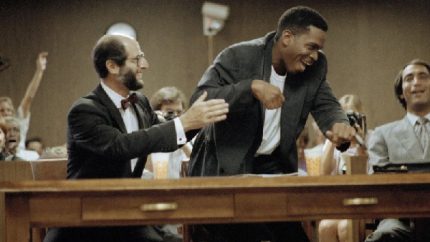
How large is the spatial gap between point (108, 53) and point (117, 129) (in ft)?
1.50

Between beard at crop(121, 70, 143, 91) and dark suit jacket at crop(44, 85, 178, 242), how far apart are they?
0.13 meters

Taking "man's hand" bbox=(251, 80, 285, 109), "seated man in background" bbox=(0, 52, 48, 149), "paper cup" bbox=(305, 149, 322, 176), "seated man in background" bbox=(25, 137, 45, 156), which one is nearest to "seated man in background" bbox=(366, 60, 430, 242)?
"paper cup" bbox=(305, 149, 322, 176)

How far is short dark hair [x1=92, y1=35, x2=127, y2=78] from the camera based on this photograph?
3.14 meters

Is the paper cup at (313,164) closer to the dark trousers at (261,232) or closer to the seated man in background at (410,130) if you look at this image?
the seated man in background at (410,130)

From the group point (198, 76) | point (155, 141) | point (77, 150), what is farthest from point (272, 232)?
point (198, 76)

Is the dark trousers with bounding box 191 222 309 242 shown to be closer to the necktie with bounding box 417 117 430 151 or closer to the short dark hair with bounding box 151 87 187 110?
the necktie with bounding box 417 117 430 151

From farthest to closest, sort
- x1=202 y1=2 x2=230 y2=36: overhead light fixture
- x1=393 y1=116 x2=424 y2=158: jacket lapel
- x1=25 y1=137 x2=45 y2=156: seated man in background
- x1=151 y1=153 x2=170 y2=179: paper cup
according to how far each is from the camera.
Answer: x1=202 y1=2 x2=230 y2=36: overhead light fixture < x1=25 y1=137 x2=45 y2=156: seated man in background < x1=151 y1=153 x2=170 y2=179: paper cup < x1=393 y1=116 x2=424 y2=158: jacket lapel

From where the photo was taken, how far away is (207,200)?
237 cm

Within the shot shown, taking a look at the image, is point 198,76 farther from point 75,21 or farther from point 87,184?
point 87,184

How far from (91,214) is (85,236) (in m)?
0.48

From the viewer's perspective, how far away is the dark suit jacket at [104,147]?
274 centimetres

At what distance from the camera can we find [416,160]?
3.89 meters

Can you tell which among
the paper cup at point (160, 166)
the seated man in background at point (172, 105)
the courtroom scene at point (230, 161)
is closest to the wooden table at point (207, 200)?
the courtroom scene at point (230, 161)

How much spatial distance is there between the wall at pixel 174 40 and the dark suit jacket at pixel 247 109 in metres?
5.54
